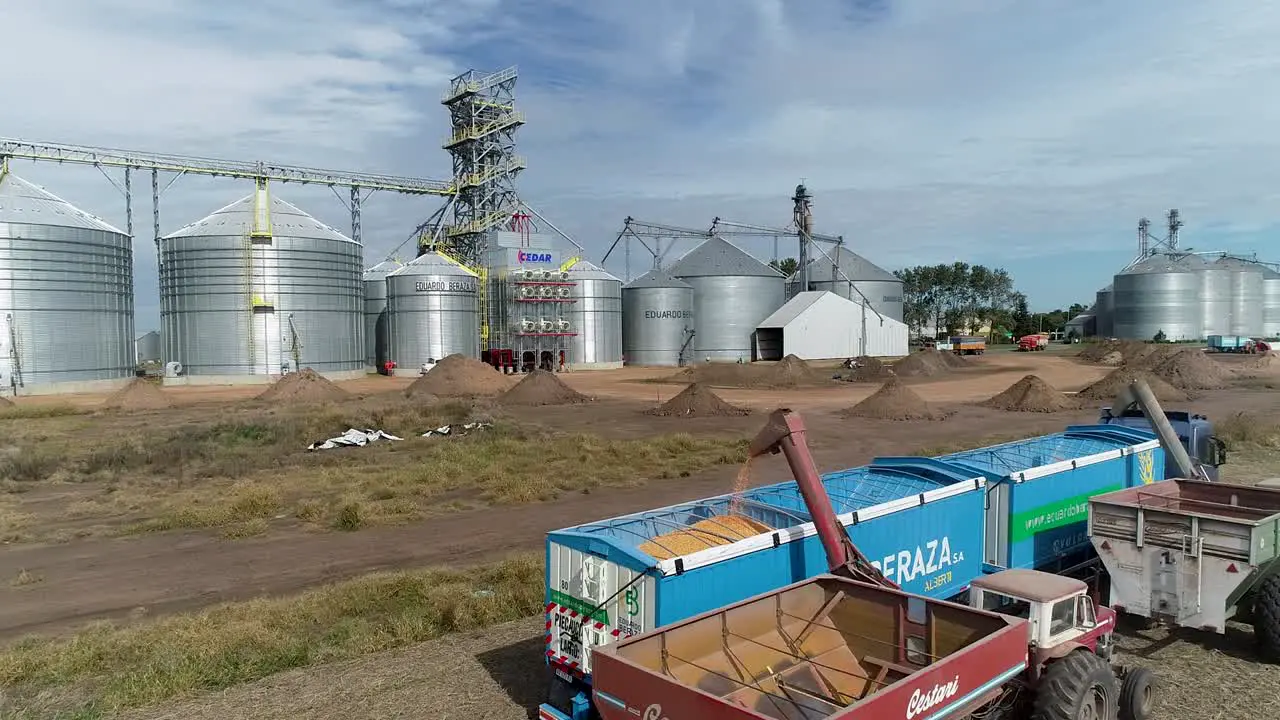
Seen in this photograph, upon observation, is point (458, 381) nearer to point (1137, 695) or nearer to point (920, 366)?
point (920, 366)

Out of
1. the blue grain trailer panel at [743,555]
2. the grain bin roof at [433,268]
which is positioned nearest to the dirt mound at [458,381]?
the grain bin roof at [433,268]

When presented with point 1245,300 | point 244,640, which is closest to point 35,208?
point 244,640

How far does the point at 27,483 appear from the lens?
24781mm

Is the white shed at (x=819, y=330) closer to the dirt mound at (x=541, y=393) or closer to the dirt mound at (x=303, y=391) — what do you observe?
the dirt mound at (x=541, y=393)

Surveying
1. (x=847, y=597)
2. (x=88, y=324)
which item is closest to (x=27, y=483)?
(x=847, y=597)

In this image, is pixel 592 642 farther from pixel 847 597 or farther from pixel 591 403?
pixel 591 403

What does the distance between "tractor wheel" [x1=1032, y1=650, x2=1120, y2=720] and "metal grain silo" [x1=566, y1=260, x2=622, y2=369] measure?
230 ft

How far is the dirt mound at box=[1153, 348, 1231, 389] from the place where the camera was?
55.4 m

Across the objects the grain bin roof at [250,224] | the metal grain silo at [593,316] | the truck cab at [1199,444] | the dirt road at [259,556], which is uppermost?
the grain bin roof at [250,224]

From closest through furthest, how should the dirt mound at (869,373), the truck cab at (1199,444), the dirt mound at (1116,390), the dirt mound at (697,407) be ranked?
1. the truck cab at (1199,444)
2. the dirt mound at (697,407)
3. the dirt mound at (1116,390)
4. the dirt mound at (869,373)

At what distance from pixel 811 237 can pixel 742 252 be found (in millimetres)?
11652

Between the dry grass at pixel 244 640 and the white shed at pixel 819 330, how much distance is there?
7353cm

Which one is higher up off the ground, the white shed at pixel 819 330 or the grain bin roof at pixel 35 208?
the grain bin roof at pixel 35 208

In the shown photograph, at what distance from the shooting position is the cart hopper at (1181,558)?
9.66 meters
